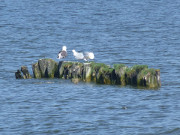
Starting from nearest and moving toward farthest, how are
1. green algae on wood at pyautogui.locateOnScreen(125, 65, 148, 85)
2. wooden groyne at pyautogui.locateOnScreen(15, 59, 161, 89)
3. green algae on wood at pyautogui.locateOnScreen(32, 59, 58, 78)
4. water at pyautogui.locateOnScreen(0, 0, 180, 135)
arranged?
water at pyautogui.locateOnScreen(0, 0, 180, 135) → wooden groyne at pyautogui.locateOnScreen(15, 59, 161, 89) → green algae on wood at pyautogui.locateOnScreen(125, 65, 148, 85) → green algae on wood at pyautogui.locateOnScreen(32, 59, 58, 78)

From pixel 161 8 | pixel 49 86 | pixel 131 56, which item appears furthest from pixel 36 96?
pixel 161 8

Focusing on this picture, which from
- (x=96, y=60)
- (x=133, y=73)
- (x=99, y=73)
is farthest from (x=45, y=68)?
(x=96, y=60)

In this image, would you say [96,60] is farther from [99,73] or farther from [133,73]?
[133,73]

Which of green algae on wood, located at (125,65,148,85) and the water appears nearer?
the water

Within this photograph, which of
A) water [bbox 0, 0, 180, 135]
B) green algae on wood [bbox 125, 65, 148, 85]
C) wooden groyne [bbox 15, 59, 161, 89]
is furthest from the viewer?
green algae on wood [bbox 125, 65, 148, 85]

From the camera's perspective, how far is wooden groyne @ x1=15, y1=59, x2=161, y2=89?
2647 cm

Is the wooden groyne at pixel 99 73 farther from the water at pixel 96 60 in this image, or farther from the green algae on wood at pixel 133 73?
the water at pixel 96 60

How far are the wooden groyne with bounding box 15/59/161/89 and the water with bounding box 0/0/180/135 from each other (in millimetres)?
471

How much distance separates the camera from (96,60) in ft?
117

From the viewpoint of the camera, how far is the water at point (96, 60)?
71.6 ft

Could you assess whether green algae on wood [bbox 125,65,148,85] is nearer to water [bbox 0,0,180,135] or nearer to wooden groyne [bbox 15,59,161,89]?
wooden groyne [bbox 15,59,161,89]

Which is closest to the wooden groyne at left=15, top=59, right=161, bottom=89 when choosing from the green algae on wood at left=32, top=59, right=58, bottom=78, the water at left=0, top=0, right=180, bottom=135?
the green algae on wood at left=32, top=59, right=58, bottom=78

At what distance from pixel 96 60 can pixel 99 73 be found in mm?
8169

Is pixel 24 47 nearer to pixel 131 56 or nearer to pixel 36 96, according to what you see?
pixel 131 56
